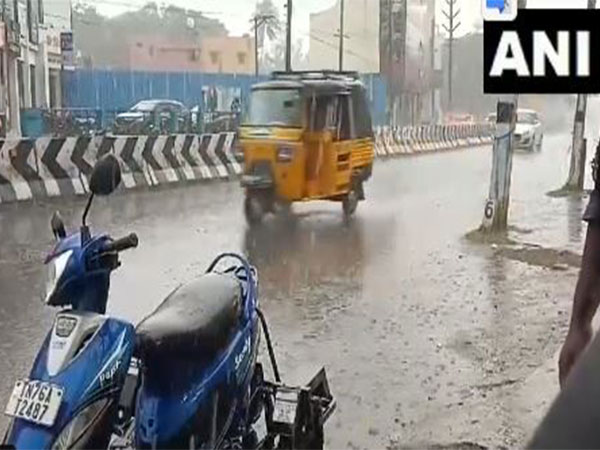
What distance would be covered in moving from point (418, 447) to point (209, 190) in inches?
522

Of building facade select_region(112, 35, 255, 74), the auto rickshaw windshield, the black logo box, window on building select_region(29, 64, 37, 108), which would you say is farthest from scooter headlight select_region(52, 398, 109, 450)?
building facade select_region(112, 35, 255, 74)

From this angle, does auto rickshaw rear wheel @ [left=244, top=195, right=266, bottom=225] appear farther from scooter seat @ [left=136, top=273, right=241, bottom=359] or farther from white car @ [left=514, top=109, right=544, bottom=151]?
white car @ [left=514, top=109, right=544, bottom=151]

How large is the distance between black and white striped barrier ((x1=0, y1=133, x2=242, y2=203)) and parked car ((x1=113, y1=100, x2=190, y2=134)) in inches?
249

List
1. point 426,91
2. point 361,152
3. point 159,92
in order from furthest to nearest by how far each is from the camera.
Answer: point 426,91 → point 159,92 → point 361,152

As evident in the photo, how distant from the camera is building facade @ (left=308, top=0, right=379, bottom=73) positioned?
7019cm

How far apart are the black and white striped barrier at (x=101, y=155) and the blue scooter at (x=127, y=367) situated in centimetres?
924

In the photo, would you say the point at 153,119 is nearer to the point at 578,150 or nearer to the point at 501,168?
the point at 578,150

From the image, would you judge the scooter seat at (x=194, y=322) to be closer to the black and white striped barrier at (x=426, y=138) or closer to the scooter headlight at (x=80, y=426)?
the scooter headlight at (x=80, y=426)

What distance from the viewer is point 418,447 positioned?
16.5 ft

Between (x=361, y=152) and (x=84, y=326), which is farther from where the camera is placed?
(x=361, y=152)

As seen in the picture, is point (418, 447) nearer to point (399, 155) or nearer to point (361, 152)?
point (361, 152)

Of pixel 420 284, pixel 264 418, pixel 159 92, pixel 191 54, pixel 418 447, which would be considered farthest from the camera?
pixel 191 54

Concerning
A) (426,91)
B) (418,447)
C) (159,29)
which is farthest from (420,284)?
(159,29)

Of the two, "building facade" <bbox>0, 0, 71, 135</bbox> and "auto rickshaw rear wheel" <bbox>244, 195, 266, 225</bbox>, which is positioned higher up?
"building facade" <bbox>0, 0, 71, 135</bbox>
